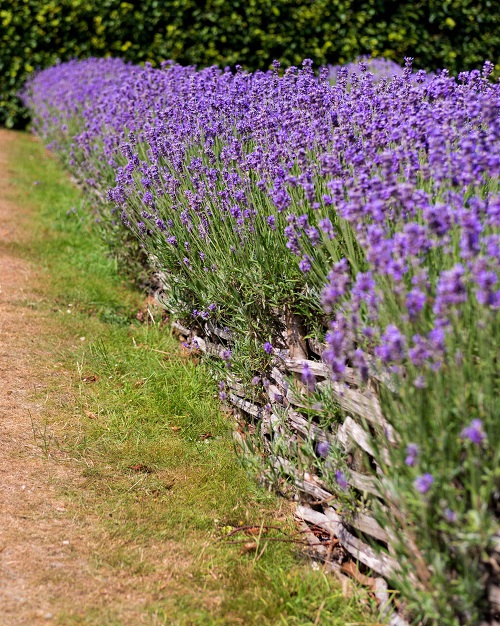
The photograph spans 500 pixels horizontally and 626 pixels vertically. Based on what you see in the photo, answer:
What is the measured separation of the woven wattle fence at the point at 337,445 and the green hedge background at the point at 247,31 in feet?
30.1

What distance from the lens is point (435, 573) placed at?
7.07 ft

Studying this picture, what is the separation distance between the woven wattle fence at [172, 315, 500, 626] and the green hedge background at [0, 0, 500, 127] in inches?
361

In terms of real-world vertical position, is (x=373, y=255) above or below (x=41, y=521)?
above

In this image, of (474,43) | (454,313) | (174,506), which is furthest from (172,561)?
(474,43)

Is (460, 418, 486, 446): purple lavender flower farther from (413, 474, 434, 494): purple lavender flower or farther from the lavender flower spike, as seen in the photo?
the lavender flower spike

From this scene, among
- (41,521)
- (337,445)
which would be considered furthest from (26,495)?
(337,445)

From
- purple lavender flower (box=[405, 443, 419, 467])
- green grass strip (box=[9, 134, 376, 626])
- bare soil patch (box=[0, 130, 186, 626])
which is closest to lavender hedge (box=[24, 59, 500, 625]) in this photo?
purple lavender flower (box=[405, 443, 419, 467])

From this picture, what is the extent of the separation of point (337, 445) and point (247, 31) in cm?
1038

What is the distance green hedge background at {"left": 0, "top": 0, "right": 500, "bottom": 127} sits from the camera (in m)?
11.5

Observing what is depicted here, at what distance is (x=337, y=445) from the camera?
9.50ft

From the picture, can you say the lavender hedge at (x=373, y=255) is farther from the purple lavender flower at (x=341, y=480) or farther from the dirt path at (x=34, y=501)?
the dirt path at (x=34, y=501)

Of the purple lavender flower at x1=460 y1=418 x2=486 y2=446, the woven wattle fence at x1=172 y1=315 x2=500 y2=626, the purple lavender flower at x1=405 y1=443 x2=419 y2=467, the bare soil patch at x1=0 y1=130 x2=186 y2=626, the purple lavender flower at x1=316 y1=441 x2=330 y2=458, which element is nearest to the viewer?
the purple lavender flower at x1=460 y1=418 x2=486 y2=446

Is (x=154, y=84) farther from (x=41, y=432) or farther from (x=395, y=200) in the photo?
(x=395, y=200)

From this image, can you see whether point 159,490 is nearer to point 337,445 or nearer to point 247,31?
point 337,445
